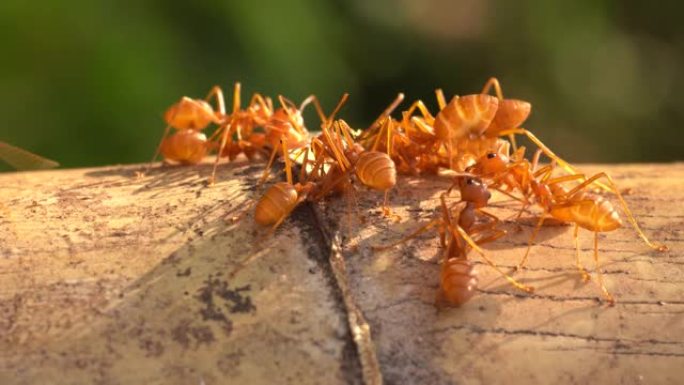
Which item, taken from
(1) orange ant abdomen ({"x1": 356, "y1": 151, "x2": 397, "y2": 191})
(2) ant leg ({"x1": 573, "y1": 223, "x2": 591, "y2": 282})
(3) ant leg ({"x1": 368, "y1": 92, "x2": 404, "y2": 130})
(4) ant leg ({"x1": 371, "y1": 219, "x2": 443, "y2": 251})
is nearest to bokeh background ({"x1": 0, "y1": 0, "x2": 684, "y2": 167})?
(3) ant leg ({"x1": 368, "y1": 92, "x2": 404, "y2": 130})

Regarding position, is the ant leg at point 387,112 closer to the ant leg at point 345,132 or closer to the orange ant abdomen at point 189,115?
the ant leg at point 345,132

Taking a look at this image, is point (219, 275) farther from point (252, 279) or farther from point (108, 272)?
point (108, 272)

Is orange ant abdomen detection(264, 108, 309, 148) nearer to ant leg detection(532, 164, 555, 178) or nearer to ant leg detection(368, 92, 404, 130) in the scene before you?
ant leg detection(368, 92, 404, 130)

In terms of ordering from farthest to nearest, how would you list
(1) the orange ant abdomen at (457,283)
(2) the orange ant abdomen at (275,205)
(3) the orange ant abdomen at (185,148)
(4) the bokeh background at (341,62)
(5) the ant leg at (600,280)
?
1. (4) the bokeh background at (341,62)
2. (3) the orange ant abdomen at (185,148)
3. (2) the orange ant abdomen at (275,205)
4. (5) the ant leg at (600,280)
5. (1) the orange ant abdomen at (457,283)

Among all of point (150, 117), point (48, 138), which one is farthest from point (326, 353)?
point (48, 138)

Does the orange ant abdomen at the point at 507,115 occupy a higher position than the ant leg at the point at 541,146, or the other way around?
the orange ant abdomen at the point at 507,115

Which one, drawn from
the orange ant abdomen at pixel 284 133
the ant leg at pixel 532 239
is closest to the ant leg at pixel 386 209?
the ant leg at pixel 532 239
